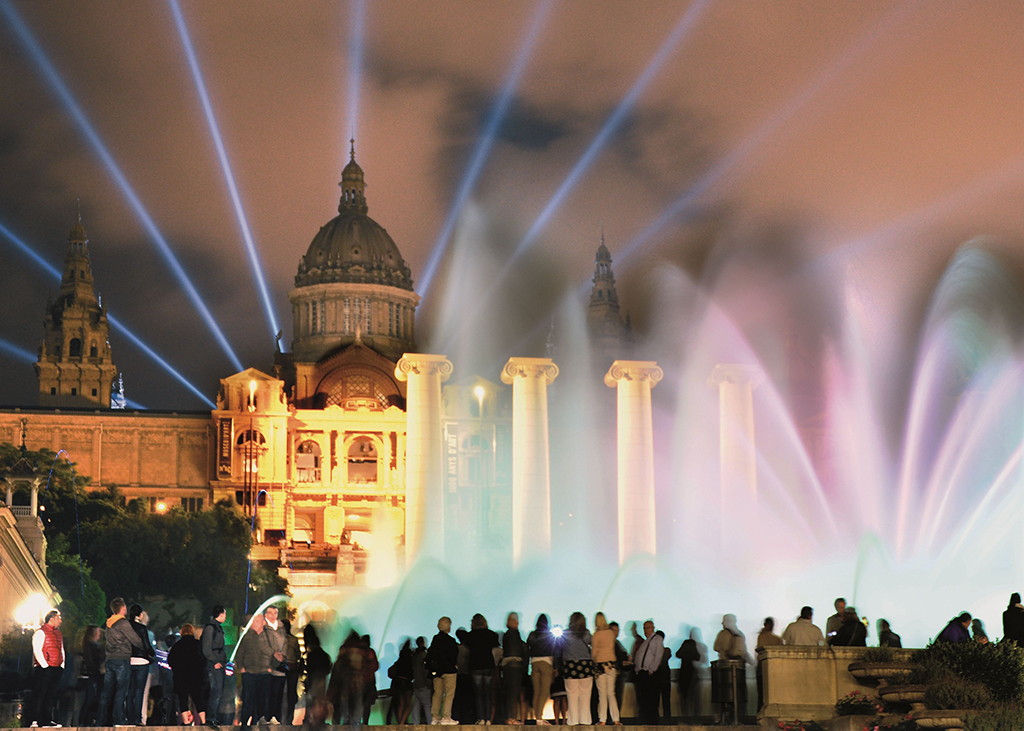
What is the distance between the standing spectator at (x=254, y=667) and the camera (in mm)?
24266

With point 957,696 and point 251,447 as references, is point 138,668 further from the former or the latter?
point 251,447

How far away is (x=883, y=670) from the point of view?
25172 millimetres

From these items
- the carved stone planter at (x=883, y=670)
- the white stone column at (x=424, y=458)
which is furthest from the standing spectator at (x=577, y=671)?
the white stone column at (x=424, y=458)

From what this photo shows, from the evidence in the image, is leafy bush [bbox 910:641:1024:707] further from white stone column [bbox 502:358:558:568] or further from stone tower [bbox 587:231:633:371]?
stone tower [bbox 587:231:633:371]

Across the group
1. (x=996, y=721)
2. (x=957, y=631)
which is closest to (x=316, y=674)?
(x=996, y=721)

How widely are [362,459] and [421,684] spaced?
92.0 m

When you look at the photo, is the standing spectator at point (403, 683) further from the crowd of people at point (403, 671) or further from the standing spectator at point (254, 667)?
the standing spectator at point (254, 667)

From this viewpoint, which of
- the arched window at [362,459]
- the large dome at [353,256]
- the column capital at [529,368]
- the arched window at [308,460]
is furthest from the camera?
the large dome at [353,256]

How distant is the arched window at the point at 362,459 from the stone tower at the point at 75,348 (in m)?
22.8

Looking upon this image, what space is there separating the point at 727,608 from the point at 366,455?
6208cm

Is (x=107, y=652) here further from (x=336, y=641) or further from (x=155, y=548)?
(x=155, y=548)

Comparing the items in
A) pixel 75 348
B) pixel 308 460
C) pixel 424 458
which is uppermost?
pixel 75 348

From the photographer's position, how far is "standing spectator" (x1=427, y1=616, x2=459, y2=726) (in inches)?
1027

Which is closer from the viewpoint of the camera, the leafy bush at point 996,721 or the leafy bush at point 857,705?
the leafy bush at point 996,721
